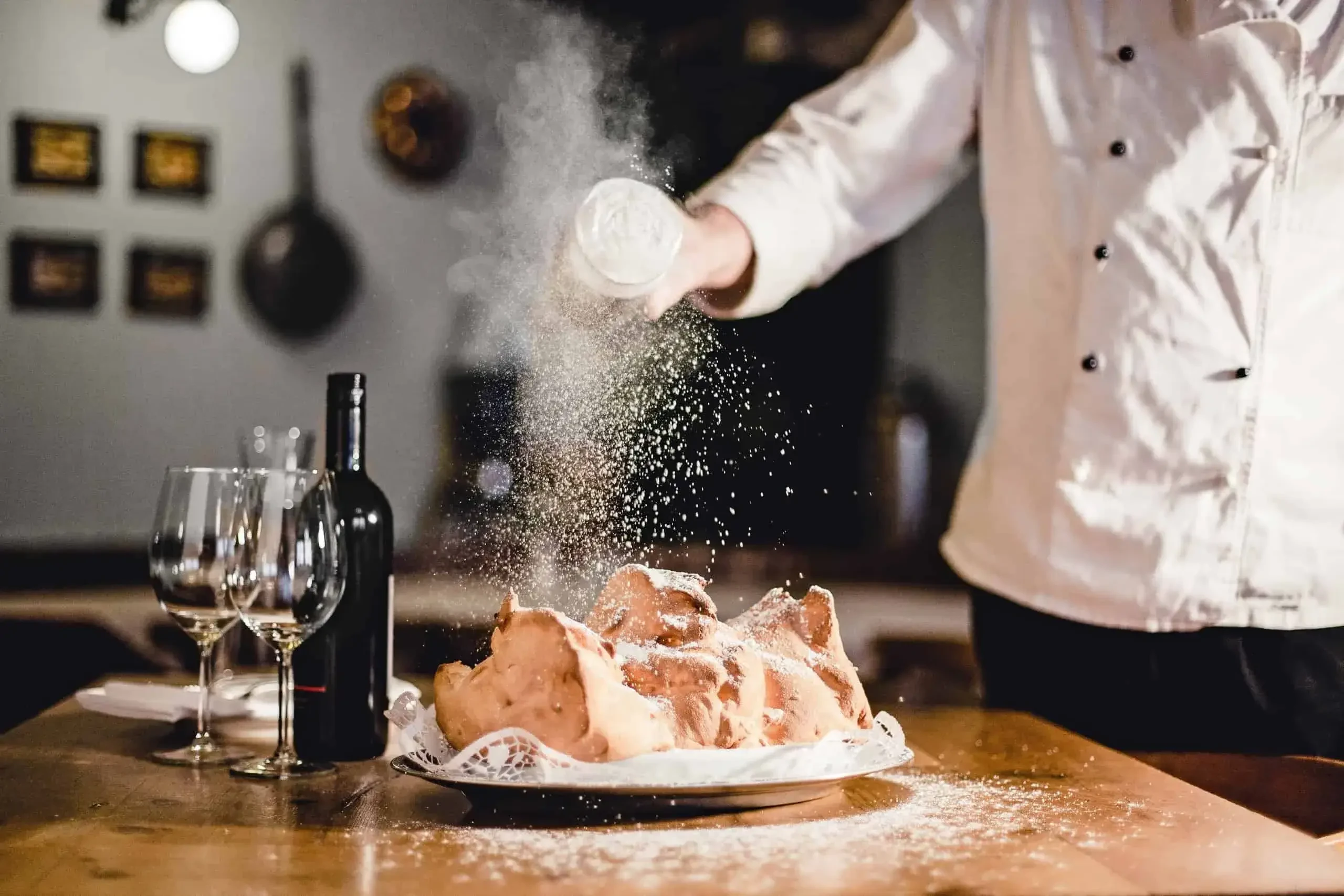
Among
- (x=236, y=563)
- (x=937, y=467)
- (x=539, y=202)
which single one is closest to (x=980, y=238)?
(x=937, y=467)

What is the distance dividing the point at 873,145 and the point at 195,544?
109cm

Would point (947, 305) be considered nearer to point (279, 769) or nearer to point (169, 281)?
point (169, 281)

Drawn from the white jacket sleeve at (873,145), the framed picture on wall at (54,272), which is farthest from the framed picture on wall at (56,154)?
the white jacket sleeve at (873,145)

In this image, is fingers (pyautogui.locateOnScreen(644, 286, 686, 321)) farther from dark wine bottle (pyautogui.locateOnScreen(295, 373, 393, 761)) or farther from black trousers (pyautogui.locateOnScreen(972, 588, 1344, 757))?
black trousers (pyautogui.locateOnScreen(972, 588, 1344, 757))

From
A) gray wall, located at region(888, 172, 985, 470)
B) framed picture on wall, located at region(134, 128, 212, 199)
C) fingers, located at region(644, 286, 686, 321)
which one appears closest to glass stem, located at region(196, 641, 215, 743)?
fingers, located at region(644, 286, 686, 321)

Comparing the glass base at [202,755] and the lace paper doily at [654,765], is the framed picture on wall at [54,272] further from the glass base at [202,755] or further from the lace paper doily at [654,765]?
the lace paper doily at [654,765]

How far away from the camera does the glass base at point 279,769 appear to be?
1033mm

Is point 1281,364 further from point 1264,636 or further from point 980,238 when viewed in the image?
point 980,238

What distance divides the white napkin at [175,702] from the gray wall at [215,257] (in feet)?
5.49

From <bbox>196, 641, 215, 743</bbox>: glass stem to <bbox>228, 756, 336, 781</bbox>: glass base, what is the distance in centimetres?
8

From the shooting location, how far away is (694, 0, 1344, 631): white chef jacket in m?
1.58

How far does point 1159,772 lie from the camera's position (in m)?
1.10

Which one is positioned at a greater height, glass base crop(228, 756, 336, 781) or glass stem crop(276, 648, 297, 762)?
glass stem crop(276, 648, 297, 762)

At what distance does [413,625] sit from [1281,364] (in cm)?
182
